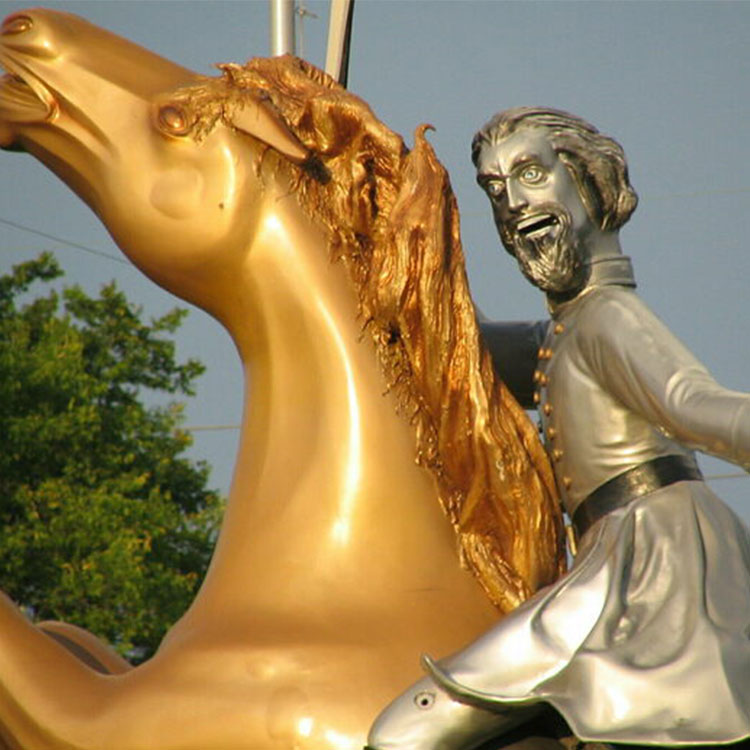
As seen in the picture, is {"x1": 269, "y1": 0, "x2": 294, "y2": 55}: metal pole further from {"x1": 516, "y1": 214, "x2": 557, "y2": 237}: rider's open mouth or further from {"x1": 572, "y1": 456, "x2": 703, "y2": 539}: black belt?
{"x1": 572, "y1": 456, "x2": 703, "y2": 539}: black belt

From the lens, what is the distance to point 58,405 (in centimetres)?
Result: 1201

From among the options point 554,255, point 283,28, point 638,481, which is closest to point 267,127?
point 554,255

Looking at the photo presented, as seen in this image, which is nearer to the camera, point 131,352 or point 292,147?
point 292,147

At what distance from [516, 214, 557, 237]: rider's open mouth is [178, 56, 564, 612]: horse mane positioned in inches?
3.9

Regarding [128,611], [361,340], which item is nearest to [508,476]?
[361,340]

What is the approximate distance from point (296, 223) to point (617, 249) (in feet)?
1.58

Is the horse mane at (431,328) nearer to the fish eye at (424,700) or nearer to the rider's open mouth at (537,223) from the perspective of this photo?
the rider's open mouth at (537,223)

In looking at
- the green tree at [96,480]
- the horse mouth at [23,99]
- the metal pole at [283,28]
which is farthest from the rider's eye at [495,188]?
the green tree at [96,480]

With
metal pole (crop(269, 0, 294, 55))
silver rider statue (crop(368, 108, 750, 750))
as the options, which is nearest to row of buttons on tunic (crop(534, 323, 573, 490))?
silver rider statue (crop(368, 108, 750, 750))

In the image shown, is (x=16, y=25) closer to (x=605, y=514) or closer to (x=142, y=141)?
(x=142, y=141)

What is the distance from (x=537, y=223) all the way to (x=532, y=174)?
73mm

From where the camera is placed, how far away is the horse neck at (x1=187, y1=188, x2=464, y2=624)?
7.77 feet

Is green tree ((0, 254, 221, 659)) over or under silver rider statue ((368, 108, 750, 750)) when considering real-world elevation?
over

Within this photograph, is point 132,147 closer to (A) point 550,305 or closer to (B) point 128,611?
(A) point 550,305
